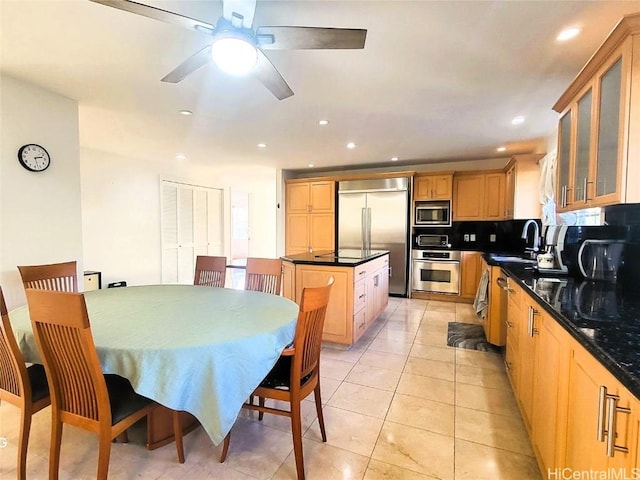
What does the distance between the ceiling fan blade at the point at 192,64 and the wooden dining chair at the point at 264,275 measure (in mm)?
1461

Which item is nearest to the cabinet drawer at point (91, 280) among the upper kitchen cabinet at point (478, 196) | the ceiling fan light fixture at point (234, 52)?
the ceiling fan light fixture at point (234, 52)

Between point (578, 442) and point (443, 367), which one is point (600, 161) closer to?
point (578, 442)

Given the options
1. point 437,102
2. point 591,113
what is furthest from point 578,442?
point 437,102

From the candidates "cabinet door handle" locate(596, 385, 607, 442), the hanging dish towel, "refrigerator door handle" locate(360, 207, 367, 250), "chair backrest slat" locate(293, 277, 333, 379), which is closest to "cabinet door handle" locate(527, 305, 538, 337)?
"cabinet door handle" locate(596, 385, 607, 442)

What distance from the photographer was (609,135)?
1.58m

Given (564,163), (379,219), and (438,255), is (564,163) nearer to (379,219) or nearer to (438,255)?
(438,255)

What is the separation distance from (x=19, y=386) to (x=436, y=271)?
16.9ft

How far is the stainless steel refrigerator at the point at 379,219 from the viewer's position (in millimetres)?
5457

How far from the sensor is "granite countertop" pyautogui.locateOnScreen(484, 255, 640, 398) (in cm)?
85

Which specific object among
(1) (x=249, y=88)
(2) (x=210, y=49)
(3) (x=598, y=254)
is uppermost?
(1) (x=249, y=88)

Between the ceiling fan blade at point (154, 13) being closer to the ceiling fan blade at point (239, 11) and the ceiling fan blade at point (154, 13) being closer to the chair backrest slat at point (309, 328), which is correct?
the ceiling fan blade at point (239, 11)

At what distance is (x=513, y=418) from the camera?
203 cm

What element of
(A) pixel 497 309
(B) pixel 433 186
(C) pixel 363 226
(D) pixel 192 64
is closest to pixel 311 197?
(C) pixel 363 226

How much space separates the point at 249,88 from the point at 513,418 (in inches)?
123
